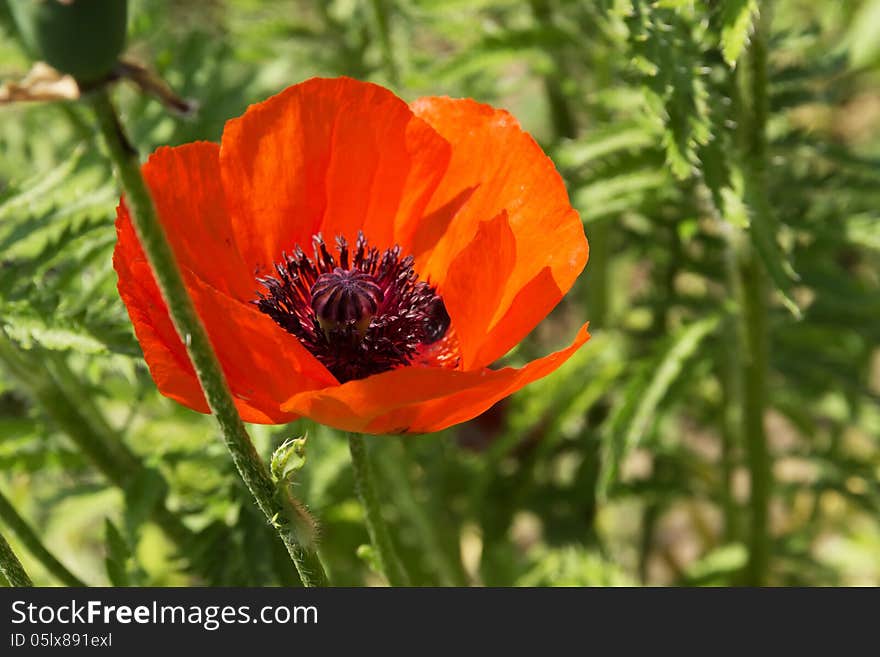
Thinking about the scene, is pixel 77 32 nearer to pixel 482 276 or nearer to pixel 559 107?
pixel 482 276

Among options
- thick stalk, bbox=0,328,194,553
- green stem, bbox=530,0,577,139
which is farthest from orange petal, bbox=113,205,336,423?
green stem, bbox=530,0,577,139

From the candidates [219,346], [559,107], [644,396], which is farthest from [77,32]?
[559,107]

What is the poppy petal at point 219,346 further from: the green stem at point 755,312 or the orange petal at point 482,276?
the green stem at point 755,312

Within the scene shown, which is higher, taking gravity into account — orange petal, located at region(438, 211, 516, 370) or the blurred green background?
the blurred green background

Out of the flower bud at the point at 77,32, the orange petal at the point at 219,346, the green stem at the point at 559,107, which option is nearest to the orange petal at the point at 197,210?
the orange petal at the point at 219,346

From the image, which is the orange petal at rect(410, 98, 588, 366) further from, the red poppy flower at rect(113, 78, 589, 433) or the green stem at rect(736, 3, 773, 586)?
the green stem at rect(736, 3, 773, 586)
